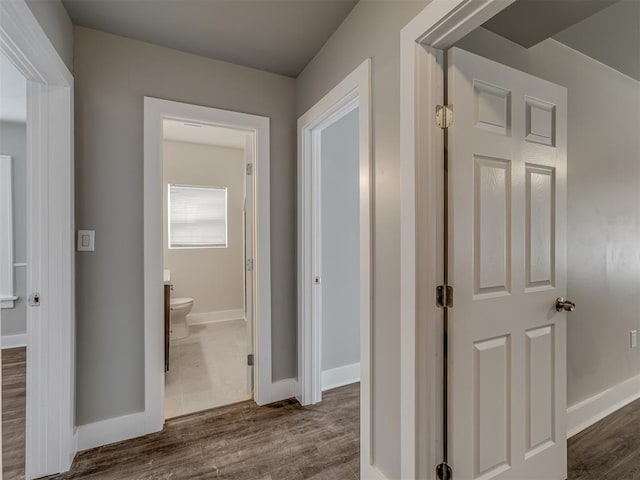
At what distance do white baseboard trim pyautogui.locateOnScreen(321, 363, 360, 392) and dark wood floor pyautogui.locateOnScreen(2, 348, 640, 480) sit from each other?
0.98 ft

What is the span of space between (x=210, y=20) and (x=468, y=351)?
2130 mm

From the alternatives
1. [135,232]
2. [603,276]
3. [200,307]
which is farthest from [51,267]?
[603,276]

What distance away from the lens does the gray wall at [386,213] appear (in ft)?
4.29

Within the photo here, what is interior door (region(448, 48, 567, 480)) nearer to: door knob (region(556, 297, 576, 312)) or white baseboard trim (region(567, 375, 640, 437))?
door knob (region(556, 297, 576, 312))

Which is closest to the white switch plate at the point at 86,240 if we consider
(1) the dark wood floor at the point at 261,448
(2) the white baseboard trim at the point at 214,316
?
(1) the dark wood floor at the point at 261,448

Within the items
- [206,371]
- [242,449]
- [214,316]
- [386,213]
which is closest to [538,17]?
[386,213]

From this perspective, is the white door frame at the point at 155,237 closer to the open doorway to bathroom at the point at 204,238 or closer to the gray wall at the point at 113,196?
the gray wall at the point at 113,196

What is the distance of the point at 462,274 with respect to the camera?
1.21 m

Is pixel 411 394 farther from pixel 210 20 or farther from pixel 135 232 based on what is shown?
pixel 210 20

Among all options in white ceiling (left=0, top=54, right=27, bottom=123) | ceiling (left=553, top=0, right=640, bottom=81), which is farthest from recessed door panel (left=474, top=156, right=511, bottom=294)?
white ceiling (left=0, top=54, right=27, bottom=123)

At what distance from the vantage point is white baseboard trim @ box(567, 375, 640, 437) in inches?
74.5

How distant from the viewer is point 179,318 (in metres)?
3.59

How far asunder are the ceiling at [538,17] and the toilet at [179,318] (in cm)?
365

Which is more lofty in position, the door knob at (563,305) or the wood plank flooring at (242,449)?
the door knob at (563,305)
